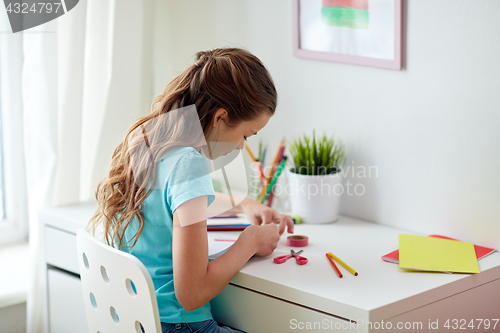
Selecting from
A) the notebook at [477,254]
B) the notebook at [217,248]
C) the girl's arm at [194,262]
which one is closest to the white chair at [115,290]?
the girl's arm at [194,262]

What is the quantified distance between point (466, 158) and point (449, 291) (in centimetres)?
33

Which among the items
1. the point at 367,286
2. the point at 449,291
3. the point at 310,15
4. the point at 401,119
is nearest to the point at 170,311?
the point at 367,286

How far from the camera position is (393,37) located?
46.6 inches

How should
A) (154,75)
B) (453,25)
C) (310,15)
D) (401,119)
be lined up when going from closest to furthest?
1. (453,25)
2. (401,119)
3. (310,15)
4. (154,75)

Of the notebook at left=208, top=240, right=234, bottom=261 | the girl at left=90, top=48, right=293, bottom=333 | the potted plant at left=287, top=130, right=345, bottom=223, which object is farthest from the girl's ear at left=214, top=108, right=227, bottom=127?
the potted plant at left=287, top=130, right=345, bottom=223

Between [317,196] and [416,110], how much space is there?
12.1 inches

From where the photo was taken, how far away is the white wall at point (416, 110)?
1076 millimetres

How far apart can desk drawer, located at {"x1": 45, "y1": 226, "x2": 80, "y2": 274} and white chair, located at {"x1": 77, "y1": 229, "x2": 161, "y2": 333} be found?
342 millimetres

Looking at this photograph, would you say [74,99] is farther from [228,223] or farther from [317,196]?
[317,196]

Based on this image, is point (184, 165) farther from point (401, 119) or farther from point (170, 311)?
point (401, 119)

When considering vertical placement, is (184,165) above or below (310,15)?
below

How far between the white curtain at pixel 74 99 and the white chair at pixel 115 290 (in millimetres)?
530

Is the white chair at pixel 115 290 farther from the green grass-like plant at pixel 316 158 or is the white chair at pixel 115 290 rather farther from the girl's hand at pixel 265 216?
the green grass-like plant at pixel 316 158

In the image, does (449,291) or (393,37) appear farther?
(393,37)
